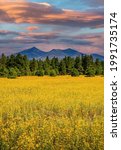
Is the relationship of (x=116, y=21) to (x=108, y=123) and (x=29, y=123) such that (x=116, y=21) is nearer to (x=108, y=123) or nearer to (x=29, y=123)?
(x=108, y=123)

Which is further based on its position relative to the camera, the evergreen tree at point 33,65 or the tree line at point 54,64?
the evergreen tree at point 33,65

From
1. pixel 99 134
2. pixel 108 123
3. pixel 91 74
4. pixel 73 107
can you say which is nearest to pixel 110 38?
pixel 108 123

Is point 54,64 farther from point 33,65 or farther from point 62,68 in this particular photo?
point 33,65

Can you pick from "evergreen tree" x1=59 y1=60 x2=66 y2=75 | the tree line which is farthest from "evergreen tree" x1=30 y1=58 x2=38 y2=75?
"evergreen tree" x1=59 y1=60 x2=66 y2=75

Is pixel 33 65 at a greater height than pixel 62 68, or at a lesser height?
greater

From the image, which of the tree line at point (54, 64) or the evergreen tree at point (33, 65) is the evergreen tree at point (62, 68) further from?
the evergreen tree at point (33, 65)

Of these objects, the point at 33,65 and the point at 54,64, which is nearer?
the point at 33,65

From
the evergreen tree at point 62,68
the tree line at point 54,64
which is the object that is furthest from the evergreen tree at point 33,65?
the evergreen tree at point 62,68

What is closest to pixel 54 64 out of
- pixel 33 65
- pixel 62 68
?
pixel 62 68

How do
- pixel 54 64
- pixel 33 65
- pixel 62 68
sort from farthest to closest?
pixel 54 64 < pixel 33 65 < pixel 62 68

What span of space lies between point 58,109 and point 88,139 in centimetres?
554

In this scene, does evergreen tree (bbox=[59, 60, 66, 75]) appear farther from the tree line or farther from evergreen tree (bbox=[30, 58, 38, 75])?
evergreen tree (bbox=[30, 58, 38, 75])

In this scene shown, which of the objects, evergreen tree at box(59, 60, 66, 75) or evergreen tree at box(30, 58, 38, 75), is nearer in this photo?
evergreen tree at box(59, 60, 66, 75)

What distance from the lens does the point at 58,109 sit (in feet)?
45.2
